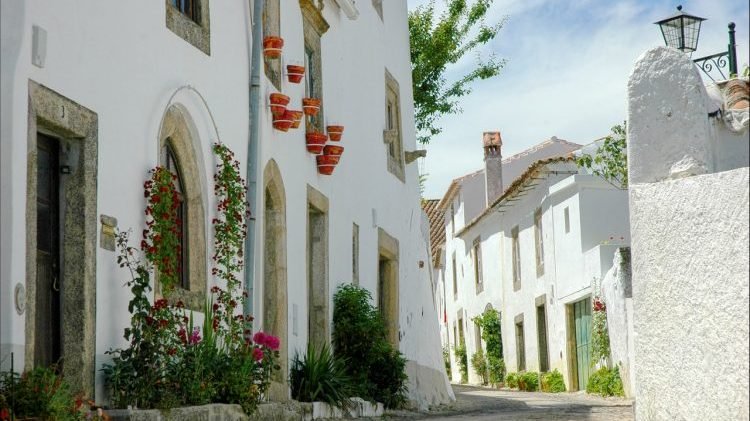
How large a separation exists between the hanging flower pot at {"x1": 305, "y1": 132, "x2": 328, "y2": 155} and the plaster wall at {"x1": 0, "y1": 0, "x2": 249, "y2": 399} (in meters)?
2.60

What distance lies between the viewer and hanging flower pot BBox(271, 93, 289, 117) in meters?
12.9

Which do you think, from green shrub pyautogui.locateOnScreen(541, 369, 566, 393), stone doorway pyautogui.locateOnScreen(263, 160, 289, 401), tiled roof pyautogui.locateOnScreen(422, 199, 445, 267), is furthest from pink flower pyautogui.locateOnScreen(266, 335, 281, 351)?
tiled roof pyautogui.locateOnScreen(422, 199, 445, 267)

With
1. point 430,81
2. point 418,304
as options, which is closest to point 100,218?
Result: point 418,304

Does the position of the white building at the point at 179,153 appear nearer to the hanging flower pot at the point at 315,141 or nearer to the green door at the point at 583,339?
the hanging flower pot at the point at 315,141

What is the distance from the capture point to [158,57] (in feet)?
32.7

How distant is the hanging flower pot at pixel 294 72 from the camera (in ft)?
44.3

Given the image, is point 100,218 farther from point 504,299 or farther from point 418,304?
point 504,299

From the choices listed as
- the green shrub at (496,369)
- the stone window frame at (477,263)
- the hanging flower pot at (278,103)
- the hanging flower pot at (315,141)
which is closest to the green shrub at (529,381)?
the green shrub at (496,369)

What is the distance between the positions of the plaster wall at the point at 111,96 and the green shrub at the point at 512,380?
2023 cm

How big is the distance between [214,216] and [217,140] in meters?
0.69

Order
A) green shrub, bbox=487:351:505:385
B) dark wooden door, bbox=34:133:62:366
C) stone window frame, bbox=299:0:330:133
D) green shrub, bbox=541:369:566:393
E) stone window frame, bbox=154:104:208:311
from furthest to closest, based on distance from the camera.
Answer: green shrub, bbox=487:351:505:385
green shrub, bbox=541:369:566:393
stone window frame, bbox=299:0:330:133
stone window frame, bbox=154:104:208:311
dark wooden door, bbox=34:133:62:366

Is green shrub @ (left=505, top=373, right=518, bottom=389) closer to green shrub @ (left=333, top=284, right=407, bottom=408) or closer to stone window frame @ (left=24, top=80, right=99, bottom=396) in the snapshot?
green shrub @ (left=333, top=284, right=407, bottom=408)

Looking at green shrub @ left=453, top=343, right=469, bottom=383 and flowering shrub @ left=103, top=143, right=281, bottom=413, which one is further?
green shrub @ left=453, top=343, right=469, bottom=383

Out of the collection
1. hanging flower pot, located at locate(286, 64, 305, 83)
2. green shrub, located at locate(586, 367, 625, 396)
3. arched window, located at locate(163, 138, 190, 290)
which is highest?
hanging flower pot, located at locate(286, 64, 305, 83)
